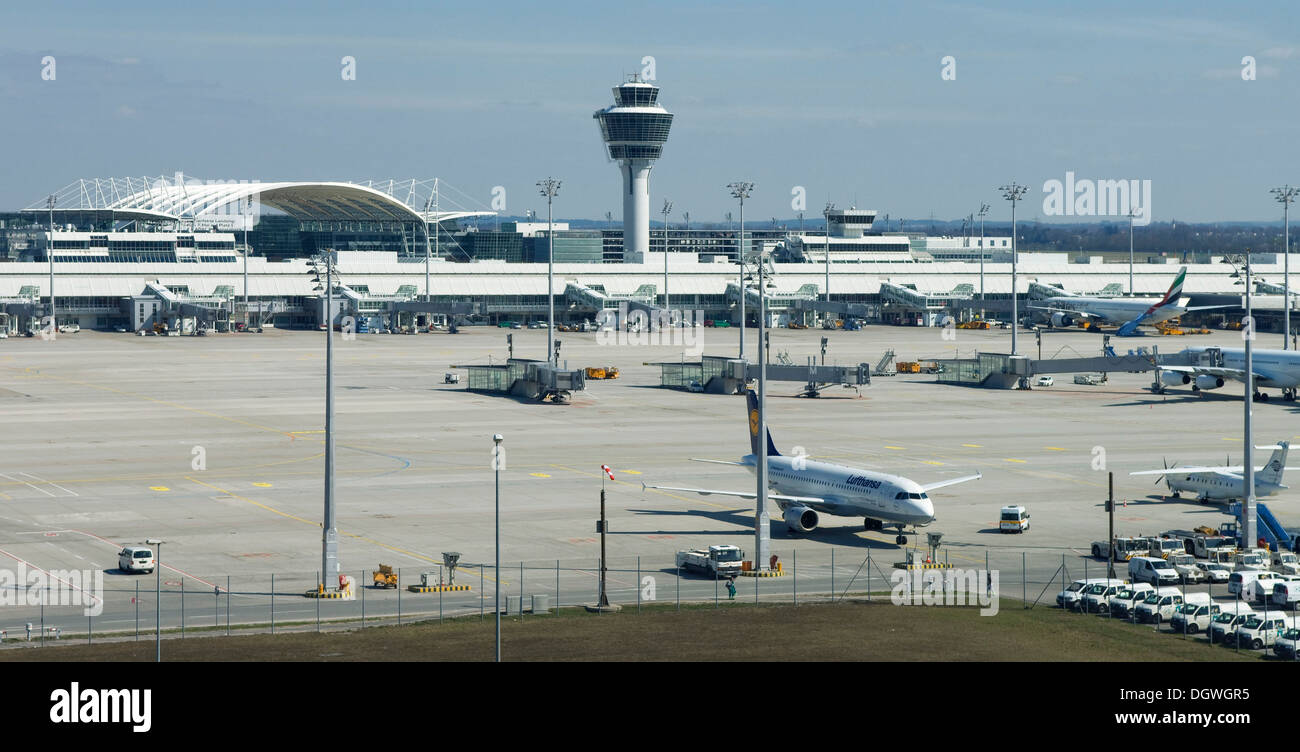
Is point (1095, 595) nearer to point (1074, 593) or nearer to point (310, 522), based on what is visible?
point (1074, 593)

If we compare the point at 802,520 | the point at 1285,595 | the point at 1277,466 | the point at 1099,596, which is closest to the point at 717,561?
the point at 802,520

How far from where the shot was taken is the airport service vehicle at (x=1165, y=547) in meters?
61.0

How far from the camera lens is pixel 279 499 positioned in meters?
76.6

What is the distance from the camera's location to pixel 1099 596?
171 ft

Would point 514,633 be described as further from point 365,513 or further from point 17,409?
point 17,409

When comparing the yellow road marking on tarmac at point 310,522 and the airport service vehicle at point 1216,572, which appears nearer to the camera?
the airport service vehicle at point 1216,572

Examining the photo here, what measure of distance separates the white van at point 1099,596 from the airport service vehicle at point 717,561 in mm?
12876

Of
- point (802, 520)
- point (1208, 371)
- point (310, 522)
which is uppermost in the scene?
point (1208, 371)

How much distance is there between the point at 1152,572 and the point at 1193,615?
727 centimetres

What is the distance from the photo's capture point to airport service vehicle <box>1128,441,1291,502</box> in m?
71.0

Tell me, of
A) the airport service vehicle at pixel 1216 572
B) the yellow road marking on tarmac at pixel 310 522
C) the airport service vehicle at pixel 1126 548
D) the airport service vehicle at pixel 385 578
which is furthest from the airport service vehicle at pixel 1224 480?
the airport service vehicle at pixel 385 578

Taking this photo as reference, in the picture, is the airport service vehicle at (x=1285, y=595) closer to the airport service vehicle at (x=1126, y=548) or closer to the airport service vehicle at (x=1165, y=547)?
the airport service vehicle at (x=1165, y=547)
